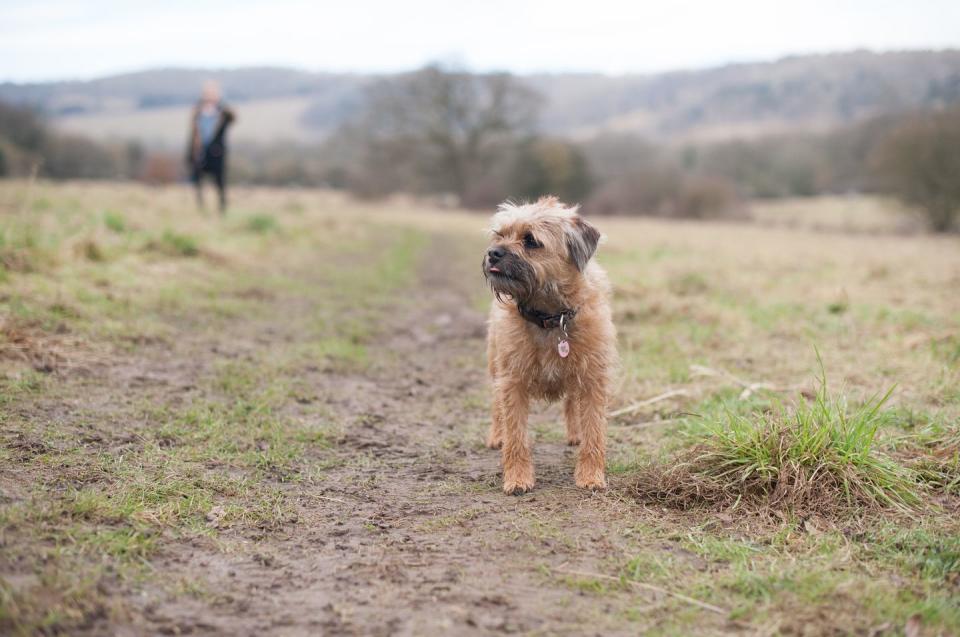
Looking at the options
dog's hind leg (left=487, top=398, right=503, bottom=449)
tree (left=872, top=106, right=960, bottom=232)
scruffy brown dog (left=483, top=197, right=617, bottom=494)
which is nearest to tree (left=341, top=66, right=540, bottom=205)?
tree (left=872, top=106, right=960, bottom=232)

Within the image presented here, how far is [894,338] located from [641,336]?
272 centimetres

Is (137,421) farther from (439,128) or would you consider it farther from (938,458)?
(439,128)

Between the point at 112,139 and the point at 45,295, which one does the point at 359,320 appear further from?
the point at 112,139

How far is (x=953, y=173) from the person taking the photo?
27000mm

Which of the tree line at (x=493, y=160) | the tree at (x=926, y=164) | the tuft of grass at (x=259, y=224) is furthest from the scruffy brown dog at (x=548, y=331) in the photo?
the tree line at (x=493, y=160)

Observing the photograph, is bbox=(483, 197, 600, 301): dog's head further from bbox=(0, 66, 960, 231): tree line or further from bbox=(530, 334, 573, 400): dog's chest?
bbox=(0, 66, 960, 231): tree line

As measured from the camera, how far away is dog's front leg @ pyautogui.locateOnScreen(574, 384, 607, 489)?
4.39 meters

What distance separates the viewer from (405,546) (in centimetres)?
351

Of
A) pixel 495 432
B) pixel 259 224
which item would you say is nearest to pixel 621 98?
pixel 259 224

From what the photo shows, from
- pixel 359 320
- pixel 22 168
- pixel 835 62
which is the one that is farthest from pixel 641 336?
pixel 835 62

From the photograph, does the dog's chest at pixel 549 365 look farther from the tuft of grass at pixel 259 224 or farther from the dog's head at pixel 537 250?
the tuft of grass at pixel 259 224

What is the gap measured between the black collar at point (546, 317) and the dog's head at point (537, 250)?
88mm

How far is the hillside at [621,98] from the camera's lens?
25031 millimetres

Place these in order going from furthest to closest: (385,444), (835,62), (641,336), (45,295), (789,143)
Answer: (789,143), (835,62), (641,336), (45,295), (385,444)
